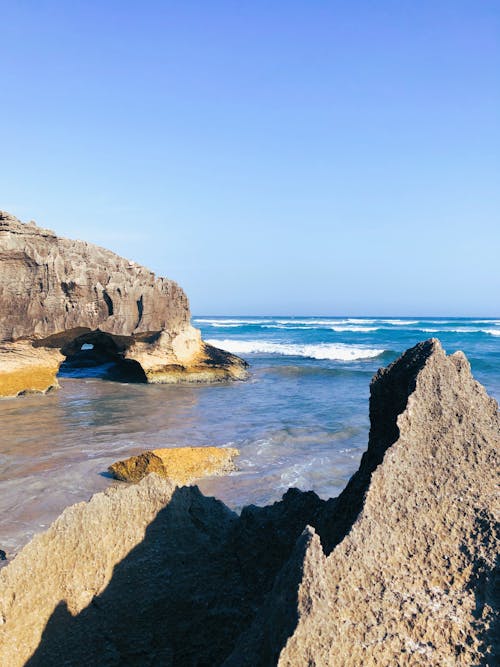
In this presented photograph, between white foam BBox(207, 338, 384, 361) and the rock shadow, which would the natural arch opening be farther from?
the rock shadow

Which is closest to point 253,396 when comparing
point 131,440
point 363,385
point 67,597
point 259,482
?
point 363,385

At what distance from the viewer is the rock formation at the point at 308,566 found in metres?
1.42

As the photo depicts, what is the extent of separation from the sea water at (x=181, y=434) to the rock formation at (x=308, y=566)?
2.85 meters

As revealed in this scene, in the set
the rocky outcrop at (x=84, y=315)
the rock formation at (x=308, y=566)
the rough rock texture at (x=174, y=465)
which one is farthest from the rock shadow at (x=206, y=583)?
the rocky outcrop at (x=84, y=315)

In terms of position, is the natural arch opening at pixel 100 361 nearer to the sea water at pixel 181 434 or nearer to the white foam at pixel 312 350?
the sea water at pixel 181 434

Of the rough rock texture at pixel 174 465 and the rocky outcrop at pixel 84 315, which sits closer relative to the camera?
the rough rock texture at pixel 174 465

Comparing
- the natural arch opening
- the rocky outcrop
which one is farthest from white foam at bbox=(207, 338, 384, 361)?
the rocky outcrop

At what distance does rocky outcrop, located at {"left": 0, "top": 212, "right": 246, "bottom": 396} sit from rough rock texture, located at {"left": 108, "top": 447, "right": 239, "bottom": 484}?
7681 mm

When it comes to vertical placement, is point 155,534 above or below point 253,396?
above

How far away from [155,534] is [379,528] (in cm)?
103

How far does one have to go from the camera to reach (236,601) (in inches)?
80.0

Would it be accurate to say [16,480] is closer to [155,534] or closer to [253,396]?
[155,534]

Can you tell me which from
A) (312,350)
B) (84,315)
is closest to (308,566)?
(84,315)

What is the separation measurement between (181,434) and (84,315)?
6216mm
